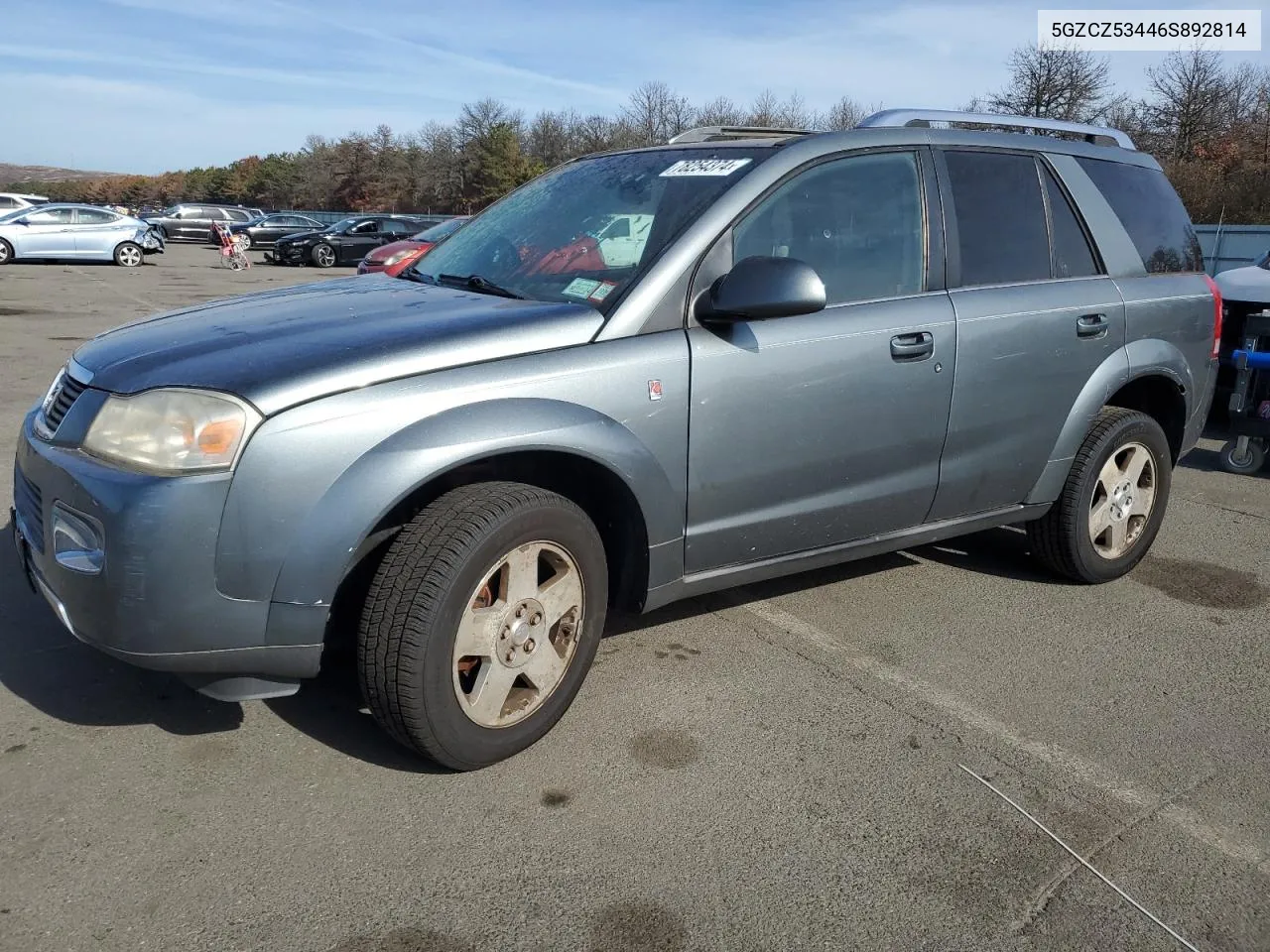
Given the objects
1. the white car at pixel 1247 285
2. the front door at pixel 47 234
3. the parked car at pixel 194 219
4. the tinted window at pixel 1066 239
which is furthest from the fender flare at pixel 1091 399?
the parked car at pixel 194 219

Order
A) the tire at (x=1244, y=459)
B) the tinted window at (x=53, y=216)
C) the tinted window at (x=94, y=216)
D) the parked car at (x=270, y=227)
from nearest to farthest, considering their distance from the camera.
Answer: the tire at (x=1244, y=459)
the tinted window at (x=53, y=216)
the tinted window at (x=94, y=216)
the parked car at (x=270, y=227)

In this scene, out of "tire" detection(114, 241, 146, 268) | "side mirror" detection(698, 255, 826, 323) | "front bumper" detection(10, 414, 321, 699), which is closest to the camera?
"front bumper" detection(10, 414, 321, 699)

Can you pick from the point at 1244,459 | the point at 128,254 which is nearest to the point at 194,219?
the point at 128,254

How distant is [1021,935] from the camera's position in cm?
232

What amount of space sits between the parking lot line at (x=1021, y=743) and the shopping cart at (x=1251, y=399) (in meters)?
4.39

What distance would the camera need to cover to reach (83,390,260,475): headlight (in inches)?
97.1

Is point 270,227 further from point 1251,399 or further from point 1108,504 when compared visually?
point 1108,504

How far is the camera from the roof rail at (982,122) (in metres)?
4.04

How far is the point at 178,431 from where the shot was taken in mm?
2496

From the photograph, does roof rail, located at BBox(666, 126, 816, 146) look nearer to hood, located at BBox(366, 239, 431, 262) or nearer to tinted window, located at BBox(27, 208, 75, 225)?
hood, located at BBox(366, 239, 431, 262)

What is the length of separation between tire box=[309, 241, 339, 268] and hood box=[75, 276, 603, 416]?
A: 2777cm

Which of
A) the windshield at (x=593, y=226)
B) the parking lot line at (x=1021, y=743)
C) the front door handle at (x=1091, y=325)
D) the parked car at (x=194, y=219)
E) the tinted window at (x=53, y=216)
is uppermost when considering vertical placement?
the parked car at (x=194, y=219)

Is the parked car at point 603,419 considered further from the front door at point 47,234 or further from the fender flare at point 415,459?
the front door at point 47,234

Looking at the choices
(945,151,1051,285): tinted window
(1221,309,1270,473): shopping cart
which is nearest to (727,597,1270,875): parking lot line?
(945,151,1051,285): tinted window
